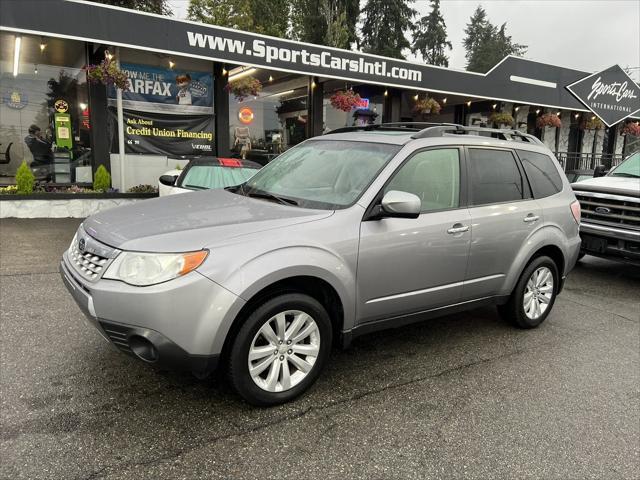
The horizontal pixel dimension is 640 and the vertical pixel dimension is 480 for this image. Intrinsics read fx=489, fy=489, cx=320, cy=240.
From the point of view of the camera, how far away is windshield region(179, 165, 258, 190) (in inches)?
314

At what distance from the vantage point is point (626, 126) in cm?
2269

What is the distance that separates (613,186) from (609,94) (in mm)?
13424

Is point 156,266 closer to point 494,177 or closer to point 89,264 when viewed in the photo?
point 89,264

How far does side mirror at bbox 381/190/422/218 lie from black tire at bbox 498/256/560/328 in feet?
5.98

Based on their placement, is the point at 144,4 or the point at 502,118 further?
the point at 144,4

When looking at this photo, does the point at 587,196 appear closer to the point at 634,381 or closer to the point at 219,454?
the point at 634,381

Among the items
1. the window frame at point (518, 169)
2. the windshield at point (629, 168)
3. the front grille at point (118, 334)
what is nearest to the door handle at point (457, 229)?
the window frame at point (518, 169)

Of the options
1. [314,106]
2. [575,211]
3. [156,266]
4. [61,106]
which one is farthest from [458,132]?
[61,106]

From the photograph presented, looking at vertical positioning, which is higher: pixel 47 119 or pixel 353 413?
pixel 47 119

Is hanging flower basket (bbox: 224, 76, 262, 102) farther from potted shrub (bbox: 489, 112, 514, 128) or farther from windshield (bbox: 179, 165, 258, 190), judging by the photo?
potted shrub (bbox: 489, 112, 514, 128)

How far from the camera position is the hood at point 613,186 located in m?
6.68

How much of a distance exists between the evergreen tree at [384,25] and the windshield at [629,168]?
36.2 meters

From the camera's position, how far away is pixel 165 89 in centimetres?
1254

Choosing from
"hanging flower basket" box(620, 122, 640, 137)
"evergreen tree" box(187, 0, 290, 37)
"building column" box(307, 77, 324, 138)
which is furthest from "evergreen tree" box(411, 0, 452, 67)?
"building column" box(307, 77, 324, 138)
